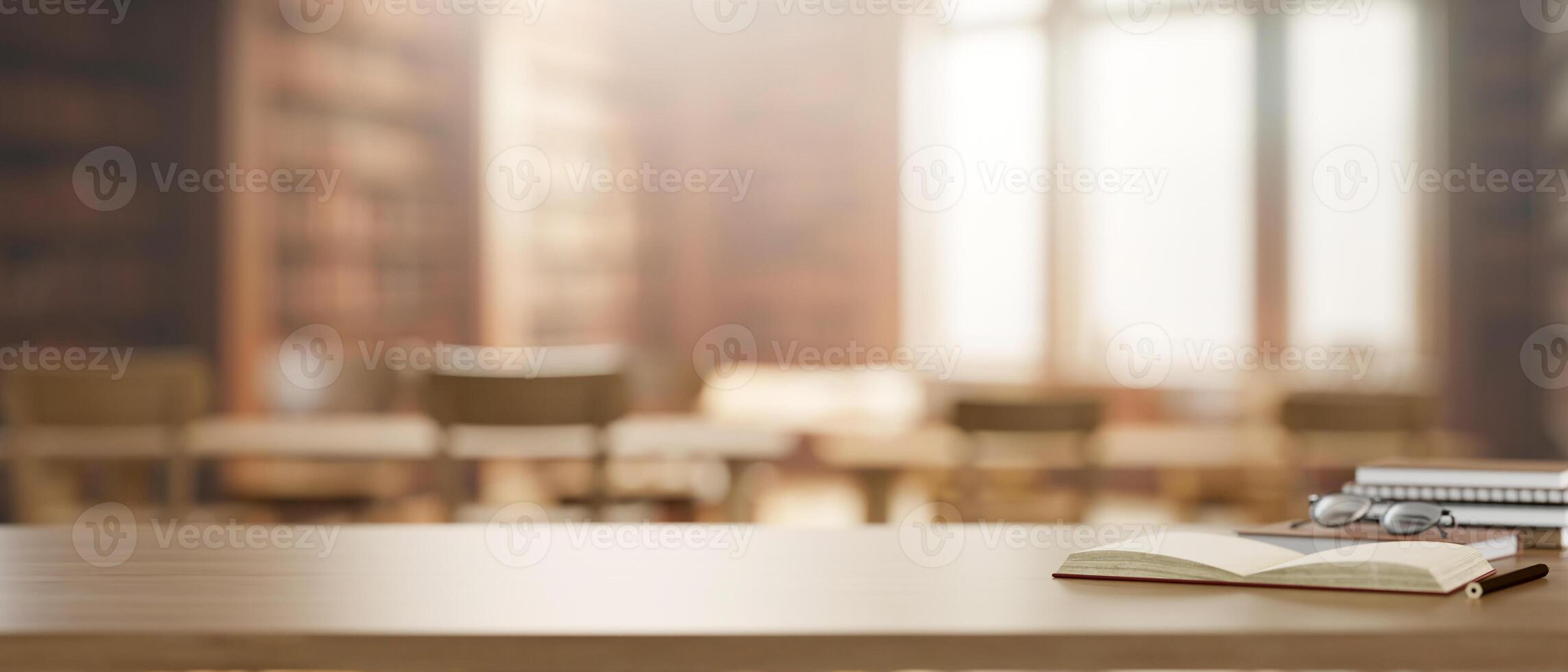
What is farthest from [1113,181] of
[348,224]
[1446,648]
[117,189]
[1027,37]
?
[1446,648]

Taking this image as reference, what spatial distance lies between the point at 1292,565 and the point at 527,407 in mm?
2190

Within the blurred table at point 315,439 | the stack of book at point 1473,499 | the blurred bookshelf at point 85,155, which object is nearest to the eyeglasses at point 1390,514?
the stack of book at point 1473,499

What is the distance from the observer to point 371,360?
4.54 m

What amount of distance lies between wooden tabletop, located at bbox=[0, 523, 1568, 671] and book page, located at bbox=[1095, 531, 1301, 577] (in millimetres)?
33

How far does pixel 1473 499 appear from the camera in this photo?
141 centimetres

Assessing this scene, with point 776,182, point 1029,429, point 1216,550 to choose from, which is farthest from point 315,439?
point 776,182

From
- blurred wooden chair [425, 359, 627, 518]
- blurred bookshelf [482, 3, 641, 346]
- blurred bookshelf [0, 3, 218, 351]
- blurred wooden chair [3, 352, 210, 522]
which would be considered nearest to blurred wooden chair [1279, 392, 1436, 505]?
blurred wooden chair [425, 359, 627, 518]

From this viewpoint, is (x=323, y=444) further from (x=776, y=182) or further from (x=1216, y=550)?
(x=776, y=182)

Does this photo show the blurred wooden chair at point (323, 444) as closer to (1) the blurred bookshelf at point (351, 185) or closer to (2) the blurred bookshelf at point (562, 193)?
(1) the blurred bookshelf at point (351, 185)

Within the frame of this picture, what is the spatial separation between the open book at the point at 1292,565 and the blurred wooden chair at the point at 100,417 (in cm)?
276

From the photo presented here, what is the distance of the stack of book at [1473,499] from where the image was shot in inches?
54.1

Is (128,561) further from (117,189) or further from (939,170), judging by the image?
(939,170)

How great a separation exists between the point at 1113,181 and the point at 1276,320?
3.03 feet

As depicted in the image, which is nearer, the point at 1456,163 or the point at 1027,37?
the point at 1456,163
